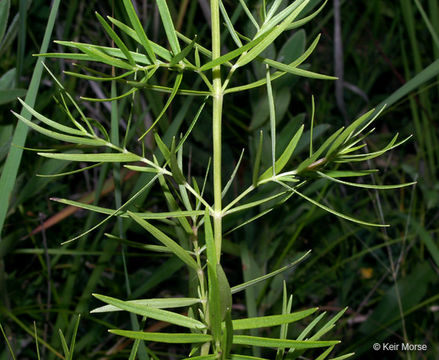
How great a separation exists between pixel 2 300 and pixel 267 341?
71 cm

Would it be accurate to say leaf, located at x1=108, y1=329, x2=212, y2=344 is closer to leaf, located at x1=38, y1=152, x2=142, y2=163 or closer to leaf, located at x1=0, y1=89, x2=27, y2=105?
leaf, located at x1=38, y1=152, x2=142, y2=163

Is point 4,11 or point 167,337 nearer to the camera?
point 167,337

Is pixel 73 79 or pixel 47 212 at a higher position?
pixel 73 79

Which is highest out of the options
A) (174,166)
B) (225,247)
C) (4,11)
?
(4,11)

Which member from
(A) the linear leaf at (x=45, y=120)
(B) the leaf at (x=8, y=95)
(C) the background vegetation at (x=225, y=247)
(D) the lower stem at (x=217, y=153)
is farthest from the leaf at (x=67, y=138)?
(B) the leaf at (x=8, y=95)

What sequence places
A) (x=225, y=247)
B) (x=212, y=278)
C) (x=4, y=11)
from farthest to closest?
(x=225, y=247) → (x=4, y=11) → (x=212, y=278)

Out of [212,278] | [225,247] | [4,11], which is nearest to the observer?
[212,278]

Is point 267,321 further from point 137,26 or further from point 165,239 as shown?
point 137,26

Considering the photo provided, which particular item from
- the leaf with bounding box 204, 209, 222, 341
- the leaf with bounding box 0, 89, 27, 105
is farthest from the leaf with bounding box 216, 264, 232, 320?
the leaf with bounding box 0, 89, 27, 105

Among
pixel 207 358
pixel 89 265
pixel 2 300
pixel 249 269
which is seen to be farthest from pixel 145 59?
pixel 89 265

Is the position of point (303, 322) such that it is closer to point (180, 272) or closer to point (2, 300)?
point (180, 272)

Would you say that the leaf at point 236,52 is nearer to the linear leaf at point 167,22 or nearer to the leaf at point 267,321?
the linear leaf at point 167,22

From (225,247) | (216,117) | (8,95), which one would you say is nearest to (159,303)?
(216,117)

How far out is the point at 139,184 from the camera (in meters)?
0.72
